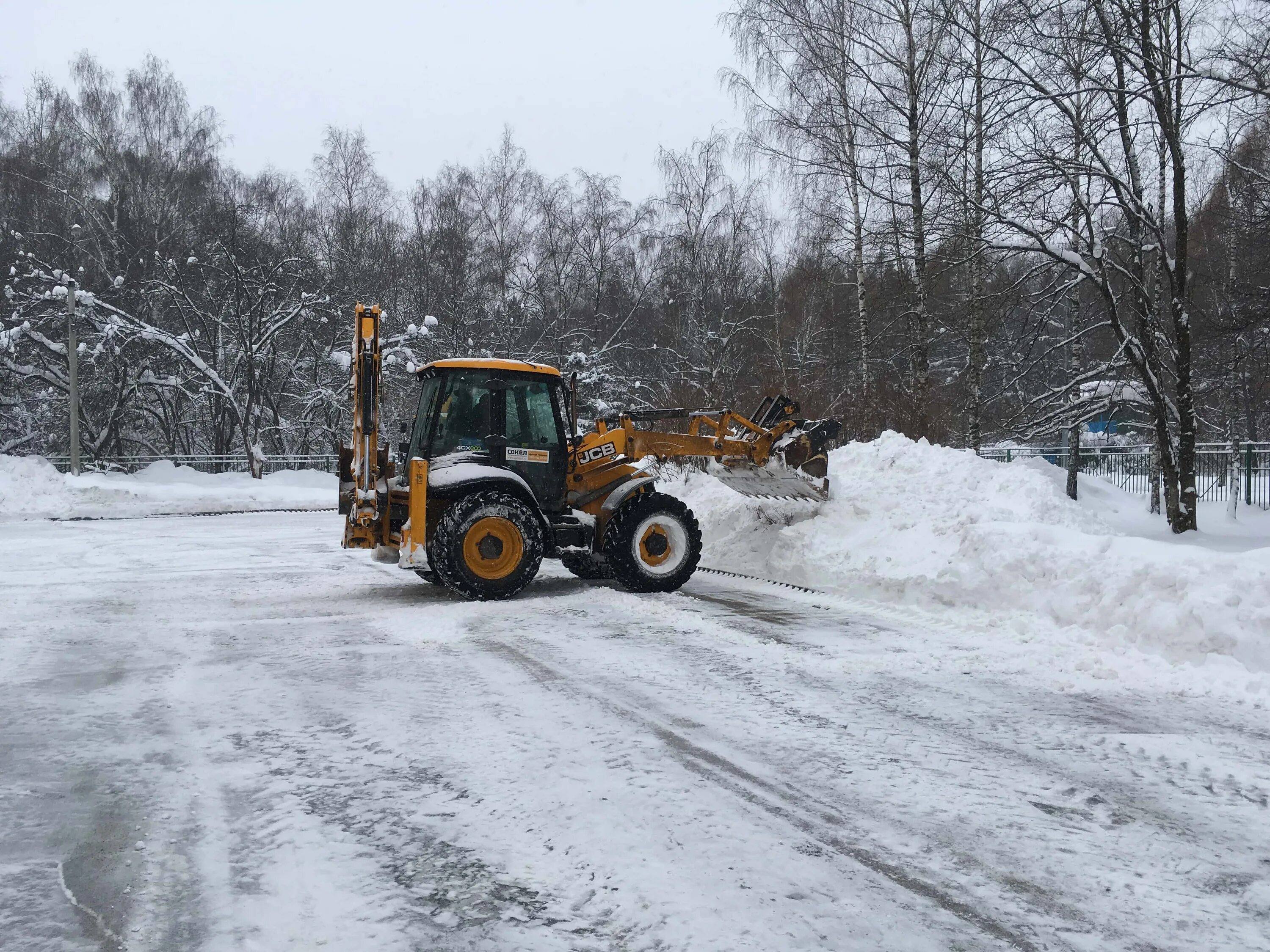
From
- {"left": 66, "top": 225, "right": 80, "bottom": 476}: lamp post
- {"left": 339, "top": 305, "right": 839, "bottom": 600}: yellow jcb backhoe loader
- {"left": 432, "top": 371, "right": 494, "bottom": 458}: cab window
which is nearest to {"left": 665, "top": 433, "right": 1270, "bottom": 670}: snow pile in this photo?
{"left": 339, "top": 305, "right": 839, "bottom": 600}: yellow jcb backhoe loader

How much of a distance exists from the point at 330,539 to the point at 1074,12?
43.3ft

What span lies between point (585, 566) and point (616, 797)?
20.4 feet

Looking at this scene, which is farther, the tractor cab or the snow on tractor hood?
the tractor cab

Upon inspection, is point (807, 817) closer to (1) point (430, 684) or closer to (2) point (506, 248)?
(1) point (430, 684)

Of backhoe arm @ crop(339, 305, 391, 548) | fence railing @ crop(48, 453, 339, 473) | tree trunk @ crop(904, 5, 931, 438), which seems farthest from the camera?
fence railing @ crop(48, 453, 339, 473)

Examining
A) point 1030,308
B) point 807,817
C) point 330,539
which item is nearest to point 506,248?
point 330,539

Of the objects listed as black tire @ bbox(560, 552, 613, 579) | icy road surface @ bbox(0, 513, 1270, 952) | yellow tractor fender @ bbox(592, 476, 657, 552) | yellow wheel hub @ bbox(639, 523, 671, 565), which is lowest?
icy road surface @ bbox(0, 513, 1270, 952)

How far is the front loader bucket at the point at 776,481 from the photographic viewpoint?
10.5 metres

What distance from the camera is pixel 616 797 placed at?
3848mm

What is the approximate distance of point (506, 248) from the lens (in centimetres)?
3484

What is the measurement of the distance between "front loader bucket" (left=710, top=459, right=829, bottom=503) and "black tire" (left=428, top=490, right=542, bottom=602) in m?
2.58

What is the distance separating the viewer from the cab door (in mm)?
9680

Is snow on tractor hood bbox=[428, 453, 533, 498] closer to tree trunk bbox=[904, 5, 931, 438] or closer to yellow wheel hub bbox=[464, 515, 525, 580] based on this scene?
yellow wheel hub bbox=[464, 515, 525, 580]

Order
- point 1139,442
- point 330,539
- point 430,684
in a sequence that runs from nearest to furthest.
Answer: point 430,684 < point 330,539 < point 1139,442
